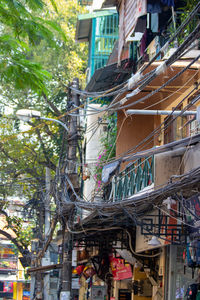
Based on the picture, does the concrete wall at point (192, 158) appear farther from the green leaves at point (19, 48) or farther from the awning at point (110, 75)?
the awning at point (110, 75)

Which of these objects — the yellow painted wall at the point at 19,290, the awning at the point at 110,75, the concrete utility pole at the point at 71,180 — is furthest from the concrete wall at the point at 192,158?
the yellow painted wall at the point at 19,290

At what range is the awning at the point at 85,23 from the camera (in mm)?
25438

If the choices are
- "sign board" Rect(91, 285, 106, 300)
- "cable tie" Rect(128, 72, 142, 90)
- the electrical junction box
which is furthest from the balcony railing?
"sign board" Rect(91, 285, 106, 300)

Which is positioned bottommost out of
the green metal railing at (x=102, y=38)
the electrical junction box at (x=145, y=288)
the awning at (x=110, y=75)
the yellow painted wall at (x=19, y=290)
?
the yellow painted wall at (x=19, y=290)

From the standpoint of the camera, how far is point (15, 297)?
52875mm

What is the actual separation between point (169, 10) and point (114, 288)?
9.62 metres

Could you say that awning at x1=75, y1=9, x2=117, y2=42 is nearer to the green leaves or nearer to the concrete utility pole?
the concrete utility pole

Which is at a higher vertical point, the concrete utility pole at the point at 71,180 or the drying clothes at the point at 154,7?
the drying clothes at the point at 154,7

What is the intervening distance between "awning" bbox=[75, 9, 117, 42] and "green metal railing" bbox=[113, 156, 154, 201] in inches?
444

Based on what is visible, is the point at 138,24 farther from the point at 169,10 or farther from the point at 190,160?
the point at 190,160

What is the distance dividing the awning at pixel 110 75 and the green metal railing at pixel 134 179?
369 centimetres

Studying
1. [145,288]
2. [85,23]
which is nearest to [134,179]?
[145,288]

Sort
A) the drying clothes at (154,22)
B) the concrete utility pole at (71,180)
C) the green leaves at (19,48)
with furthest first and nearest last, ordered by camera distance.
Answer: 1. the drying clothes at (154,22)
2. the concrete utility pole at (71,180)
3. the green leaves at (19,48)

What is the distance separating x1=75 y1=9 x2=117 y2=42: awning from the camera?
25.4 metres
